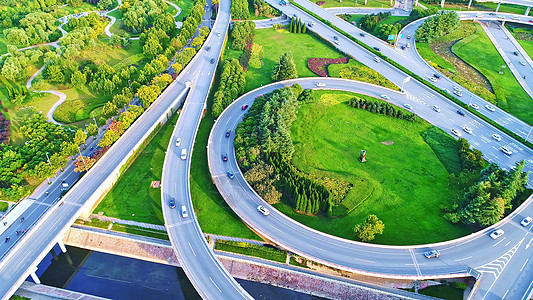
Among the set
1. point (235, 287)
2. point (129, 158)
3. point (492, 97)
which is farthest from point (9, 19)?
point (492, 97)

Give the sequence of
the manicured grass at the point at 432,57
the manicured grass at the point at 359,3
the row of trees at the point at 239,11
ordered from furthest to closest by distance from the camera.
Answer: the manicured grass at the point at 359,3 → the row of trees at the point at 239,11 → the manicured grass at the point at 432,57

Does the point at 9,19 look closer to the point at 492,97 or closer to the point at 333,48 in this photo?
the point at 333,48

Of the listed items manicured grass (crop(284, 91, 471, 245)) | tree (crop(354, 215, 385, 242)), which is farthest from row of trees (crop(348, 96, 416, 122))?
tree (crop(354, 215, 385, 242))

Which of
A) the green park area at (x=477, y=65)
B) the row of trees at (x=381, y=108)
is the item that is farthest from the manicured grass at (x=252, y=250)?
the green park area at (x=477, y=65)

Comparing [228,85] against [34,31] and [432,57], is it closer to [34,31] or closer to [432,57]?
[432,57]

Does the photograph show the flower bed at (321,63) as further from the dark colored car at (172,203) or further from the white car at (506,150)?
the dark colored car at (172,203)

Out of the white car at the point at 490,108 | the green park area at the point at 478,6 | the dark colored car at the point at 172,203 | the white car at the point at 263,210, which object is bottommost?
the dark colored car at the point at 172,203

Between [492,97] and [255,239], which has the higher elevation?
[492,97]
